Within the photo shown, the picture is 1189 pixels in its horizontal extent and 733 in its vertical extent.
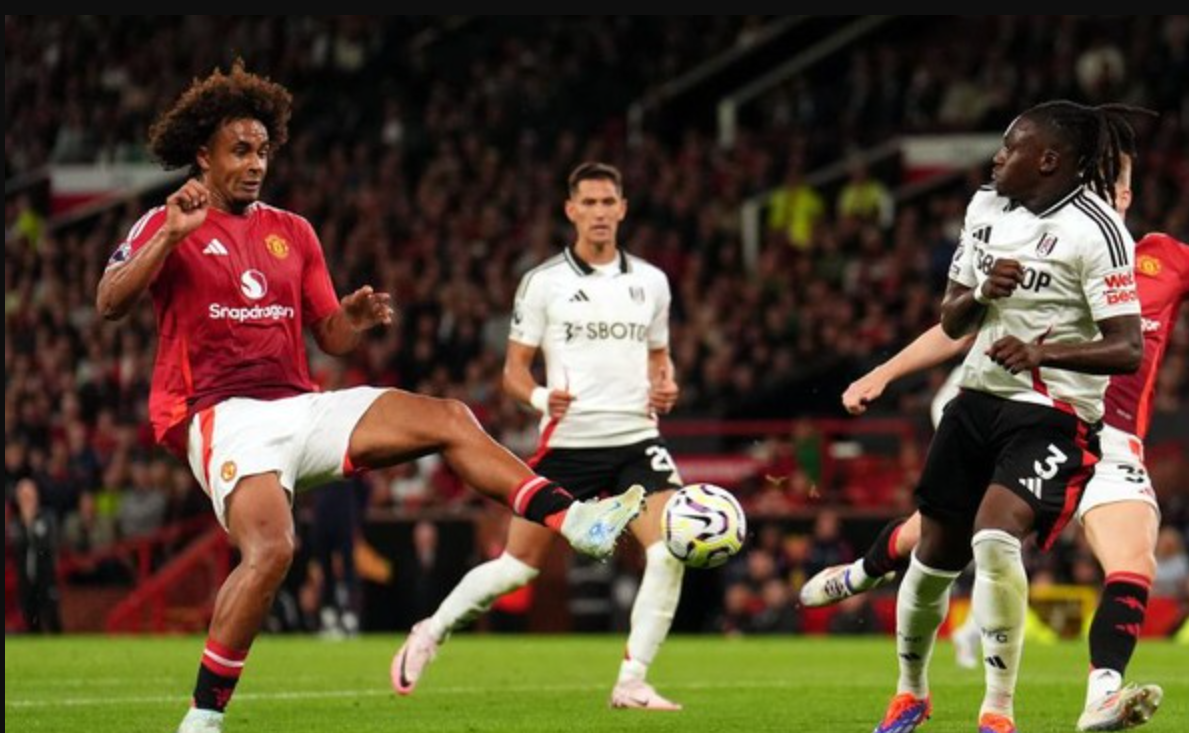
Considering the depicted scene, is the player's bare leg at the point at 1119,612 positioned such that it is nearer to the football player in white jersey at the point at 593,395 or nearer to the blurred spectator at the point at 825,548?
the football player in white jersey at the point at 593,395

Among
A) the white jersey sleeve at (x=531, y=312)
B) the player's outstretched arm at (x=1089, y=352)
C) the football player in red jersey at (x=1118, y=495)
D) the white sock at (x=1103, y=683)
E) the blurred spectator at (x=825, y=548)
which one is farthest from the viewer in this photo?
the blurred spectator at (x=825, y=548)

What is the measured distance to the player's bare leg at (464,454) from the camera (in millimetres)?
8586

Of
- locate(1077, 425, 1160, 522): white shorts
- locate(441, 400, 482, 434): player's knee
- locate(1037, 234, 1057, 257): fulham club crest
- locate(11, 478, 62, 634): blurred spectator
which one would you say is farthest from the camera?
locate(11, 478, 62, 634): blurred spectator

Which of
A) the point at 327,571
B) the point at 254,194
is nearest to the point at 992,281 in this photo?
the point at 254,194

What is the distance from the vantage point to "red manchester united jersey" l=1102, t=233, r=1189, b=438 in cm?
1020

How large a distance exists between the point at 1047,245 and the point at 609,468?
419 cm

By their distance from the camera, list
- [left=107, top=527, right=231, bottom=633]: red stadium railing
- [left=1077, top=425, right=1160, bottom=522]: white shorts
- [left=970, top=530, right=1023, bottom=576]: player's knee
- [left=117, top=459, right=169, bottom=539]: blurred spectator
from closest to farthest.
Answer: [left=970, top=530, right=1023, bottom=576]: player's knee < [left=1077, top=425, right=1160, bottom=522]: white shorts < [left=107, top=527, right=231, bottom=633]: red stadium railing < [left=117, top=459, right=169, bottom=539]: blurred spectator

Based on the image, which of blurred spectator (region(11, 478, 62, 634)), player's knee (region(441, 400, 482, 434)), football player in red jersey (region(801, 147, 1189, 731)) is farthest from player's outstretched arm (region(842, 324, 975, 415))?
blurred spectator (region(11, 478, 62, 634))

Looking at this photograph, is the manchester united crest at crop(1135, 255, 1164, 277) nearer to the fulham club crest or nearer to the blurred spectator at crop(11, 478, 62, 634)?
the fulham club crest

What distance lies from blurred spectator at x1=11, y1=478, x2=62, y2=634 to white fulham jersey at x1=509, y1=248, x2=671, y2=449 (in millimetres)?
10997

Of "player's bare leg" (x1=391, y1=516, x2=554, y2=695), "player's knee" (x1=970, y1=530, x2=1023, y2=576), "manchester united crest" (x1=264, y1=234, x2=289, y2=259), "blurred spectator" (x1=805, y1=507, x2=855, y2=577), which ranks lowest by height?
"blurred spectator" (x1=805, y1=507, x2=855, y2=577)

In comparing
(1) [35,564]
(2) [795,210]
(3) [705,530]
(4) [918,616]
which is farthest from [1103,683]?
(2) [795,210]

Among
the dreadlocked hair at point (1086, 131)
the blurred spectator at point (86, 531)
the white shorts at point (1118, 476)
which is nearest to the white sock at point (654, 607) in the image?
the white shorts at point (1118, 476)

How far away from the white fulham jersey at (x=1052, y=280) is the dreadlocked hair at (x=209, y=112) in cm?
281
